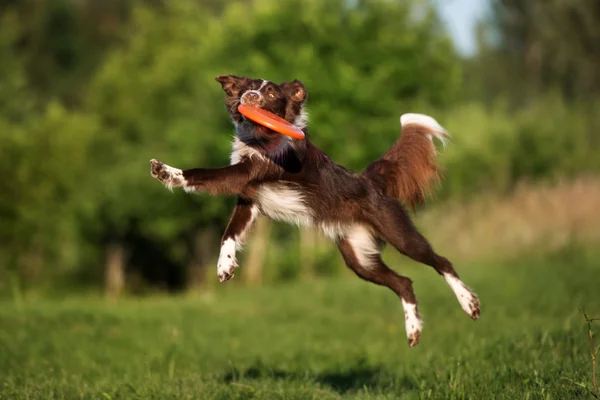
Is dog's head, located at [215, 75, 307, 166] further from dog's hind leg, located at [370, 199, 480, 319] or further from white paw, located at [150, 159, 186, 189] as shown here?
dog's hind leg, located at [370, 199, 480, 319]

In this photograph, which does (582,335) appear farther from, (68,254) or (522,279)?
(68,254)

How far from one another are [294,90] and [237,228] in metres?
1.20

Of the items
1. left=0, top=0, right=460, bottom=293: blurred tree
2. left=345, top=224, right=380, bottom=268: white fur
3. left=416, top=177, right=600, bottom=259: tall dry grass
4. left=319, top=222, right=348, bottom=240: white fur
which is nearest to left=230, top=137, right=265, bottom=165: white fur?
left=319, top=222, right=348, bottom=240: white fur

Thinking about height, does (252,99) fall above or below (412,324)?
above

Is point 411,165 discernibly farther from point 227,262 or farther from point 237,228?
point 227,262

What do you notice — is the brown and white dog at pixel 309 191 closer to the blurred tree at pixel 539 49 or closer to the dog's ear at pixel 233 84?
the dog's ear at pixel 233 84

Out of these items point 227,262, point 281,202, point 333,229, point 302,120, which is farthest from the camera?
point 302,120

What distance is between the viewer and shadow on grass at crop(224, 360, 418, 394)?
683cm

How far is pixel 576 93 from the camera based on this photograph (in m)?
44.7

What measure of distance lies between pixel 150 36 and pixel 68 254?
9346mm

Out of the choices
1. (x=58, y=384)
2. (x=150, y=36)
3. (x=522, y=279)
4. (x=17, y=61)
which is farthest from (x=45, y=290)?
(x=58, y=384)

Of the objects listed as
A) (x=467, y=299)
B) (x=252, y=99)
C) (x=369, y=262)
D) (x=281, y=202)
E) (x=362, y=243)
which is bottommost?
(x=467, y=299)

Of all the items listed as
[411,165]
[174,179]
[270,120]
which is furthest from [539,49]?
[174,179]

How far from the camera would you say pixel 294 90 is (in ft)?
22.1
